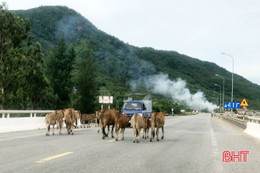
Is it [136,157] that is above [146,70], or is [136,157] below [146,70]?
below

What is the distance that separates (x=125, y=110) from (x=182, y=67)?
17532 centimetres

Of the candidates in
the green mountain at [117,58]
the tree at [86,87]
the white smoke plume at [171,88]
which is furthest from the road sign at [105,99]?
the white smoke plume at [171,88]

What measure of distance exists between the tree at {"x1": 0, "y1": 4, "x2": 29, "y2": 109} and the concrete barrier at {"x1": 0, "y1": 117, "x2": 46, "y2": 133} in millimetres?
36337

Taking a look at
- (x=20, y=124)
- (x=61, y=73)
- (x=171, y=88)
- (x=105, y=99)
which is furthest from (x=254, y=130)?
(x=171, y=88)

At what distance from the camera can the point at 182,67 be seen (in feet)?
655

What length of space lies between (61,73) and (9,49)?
32.0 metres

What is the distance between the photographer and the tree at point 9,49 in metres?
59.5

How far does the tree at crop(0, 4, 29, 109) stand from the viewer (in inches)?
2343

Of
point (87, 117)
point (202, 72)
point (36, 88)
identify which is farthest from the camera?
point (202, 72)

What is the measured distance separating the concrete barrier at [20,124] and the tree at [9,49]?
119 feet

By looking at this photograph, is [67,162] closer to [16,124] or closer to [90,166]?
[90,166]

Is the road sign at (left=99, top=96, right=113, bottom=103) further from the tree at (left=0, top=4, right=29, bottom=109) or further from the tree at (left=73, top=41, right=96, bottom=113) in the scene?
the tree at (left=73, top=41, right=96, bottom=113)

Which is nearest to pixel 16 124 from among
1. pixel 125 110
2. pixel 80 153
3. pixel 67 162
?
pixel 125 110

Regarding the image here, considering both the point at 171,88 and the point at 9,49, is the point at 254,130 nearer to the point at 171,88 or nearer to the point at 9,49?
the point at 9,49
